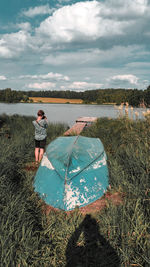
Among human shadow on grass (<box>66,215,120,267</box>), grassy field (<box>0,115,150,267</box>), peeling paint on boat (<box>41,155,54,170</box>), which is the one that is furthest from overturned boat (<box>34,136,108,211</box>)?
human shadow on grass (<box>66,215,120,267</box>)

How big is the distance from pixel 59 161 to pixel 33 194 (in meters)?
0.98

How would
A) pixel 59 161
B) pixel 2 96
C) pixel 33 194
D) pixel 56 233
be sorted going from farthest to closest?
1. pixel 2 96
2. pixel 59 161
3. pixel 33 194
4. pixel 56 233

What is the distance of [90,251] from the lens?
9.71 feet

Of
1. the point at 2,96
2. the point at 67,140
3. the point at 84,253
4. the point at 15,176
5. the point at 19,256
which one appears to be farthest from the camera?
the point at 2,96

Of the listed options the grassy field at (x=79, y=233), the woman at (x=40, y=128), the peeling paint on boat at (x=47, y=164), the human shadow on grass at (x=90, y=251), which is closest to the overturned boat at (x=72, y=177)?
the peeling paint on boat at (x=47, y=164)

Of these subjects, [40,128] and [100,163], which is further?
[40,128]

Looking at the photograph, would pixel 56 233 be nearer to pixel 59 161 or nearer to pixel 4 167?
pixel 59 161

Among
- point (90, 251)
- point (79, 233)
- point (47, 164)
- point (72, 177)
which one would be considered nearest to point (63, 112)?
point (47, 164)

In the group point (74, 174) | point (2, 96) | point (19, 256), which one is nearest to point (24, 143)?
point (74, 174)

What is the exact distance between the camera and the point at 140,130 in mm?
6582

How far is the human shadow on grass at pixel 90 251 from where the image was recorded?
108 inches

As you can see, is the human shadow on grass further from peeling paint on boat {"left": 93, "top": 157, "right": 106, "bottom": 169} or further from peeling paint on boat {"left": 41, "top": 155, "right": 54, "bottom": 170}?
peeling paint on boat {"left": 41, "top": 155, "right": 54, "bottom": 170}

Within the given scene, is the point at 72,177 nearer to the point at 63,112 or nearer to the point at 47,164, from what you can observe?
the point at 47,164

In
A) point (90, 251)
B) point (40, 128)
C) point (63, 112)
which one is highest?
point (40, 128)
